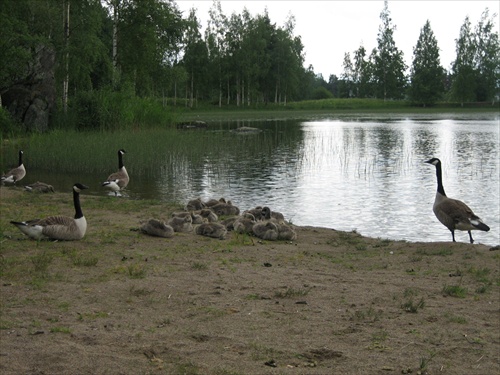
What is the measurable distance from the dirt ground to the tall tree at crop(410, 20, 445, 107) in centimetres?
11378

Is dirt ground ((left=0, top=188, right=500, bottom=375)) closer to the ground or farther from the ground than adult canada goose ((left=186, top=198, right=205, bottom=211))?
closer to the ground

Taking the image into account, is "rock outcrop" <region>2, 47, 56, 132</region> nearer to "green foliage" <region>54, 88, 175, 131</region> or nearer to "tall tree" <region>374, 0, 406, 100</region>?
"green foliage" <region>54, 88, 175, 131</region>

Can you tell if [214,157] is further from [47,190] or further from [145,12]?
[145,12]

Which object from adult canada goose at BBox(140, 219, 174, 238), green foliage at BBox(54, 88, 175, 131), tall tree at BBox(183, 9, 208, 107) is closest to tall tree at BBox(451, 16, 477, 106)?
tall tree at BBox(183, 9, 208, 107)

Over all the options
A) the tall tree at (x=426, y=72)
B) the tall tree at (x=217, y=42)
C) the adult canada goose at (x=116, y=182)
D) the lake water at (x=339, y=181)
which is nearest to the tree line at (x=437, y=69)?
the tall tree at (x=426, y=72)

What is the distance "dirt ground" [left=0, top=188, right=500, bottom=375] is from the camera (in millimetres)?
5895

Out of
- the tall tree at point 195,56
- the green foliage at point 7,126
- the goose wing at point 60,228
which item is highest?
the tall tree at point 195,56

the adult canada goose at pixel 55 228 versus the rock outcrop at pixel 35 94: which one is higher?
the rock outcrop at pixel 35 94

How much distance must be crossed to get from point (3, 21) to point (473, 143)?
94.7 ft

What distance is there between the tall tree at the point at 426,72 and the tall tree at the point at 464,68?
3.40 m

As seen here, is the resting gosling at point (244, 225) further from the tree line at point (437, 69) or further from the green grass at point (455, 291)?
the tree line at point (437, 69)

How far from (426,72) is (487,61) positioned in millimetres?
12127

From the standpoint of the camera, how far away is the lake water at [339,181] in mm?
15914

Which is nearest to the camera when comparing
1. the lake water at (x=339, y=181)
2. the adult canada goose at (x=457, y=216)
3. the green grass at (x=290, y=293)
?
the green grass at (x=290, y=293)
